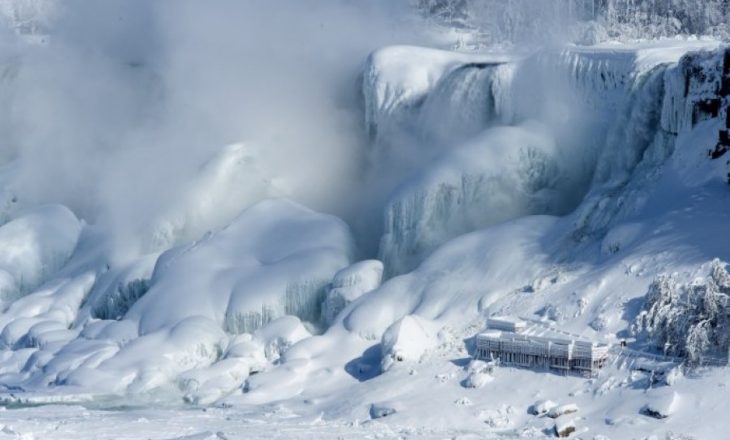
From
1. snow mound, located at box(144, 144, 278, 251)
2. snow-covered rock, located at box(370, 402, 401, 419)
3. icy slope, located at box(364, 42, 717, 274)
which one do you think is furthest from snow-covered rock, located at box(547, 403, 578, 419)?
snow mound, located at box(144, 144, 278, 251)

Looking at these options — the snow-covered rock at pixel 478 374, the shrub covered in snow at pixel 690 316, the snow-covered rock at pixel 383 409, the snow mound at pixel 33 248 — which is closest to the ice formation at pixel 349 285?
the snow-covered rock at pixel 478 374

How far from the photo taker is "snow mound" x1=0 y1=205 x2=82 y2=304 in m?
46.0

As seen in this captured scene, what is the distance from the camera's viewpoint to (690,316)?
1035 inches

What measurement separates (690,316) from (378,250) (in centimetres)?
1231

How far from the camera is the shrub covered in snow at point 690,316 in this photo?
A: 1019 inches

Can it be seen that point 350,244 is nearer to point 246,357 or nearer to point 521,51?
point 246,357

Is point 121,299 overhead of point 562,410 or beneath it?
beneath

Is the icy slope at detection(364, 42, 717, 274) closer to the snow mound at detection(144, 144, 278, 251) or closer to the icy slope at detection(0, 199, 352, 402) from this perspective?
the icy slope at detection(0, 199, 352, 402)

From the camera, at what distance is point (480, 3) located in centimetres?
6241

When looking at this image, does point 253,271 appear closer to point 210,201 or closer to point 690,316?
point 210,201

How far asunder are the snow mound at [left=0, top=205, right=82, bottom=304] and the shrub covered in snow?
24954 millimetres

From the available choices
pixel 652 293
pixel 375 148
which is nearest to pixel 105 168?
pixel 375 148

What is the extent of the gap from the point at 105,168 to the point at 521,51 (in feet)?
52.5

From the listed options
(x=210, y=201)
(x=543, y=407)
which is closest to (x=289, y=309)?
(x=210, y=201)
